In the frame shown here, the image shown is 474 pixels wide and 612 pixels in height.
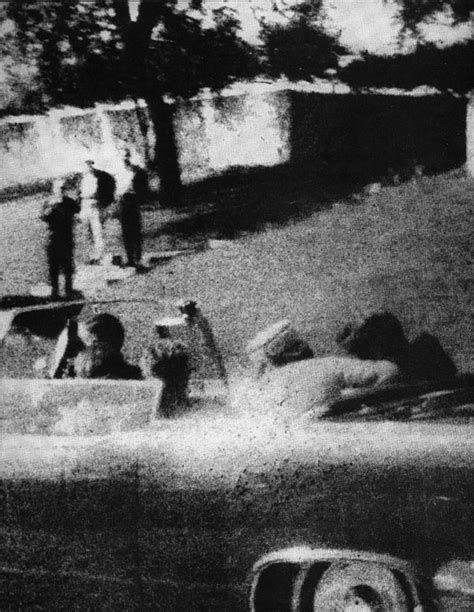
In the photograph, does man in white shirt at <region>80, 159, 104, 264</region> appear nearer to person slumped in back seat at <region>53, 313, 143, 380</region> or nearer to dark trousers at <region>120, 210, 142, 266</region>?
dark trousers at <region>120, 210, 142, 266</region>

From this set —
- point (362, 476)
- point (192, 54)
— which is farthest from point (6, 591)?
point (192, 54)

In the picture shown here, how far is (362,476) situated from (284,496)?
0.31m

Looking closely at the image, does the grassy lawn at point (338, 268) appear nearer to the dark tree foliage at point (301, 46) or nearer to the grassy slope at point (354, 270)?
the grassy slope at point (354, 270)

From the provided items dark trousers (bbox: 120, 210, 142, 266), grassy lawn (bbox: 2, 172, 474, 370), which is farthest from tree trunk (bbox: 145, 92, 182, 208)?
grassy lawn (bbox: 2, 172, 474, 370)

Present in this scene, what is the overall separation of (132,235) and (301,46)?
44.1 inches

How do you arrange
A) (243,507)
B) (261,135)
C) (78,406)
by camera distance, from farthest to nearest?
(261,135) → (78,406) → (243,507)

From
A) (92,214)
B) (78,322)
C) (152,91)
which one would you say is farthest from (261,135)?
(78,322)

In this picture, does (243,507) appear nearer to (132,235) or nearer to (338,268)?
(338,268)

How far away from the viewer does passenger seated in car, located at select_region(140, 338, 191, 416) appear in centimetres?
225

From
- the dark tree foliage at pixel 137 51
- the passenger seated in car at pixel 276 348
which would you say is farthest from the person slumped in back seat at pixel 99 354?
the dark tree foliage at pixel 137 51

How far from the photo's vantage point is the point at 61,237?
2.43m

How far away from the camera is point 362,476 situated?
2.02m

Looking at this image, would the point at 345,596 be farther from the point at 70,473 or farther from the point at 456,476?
the point at 70,473

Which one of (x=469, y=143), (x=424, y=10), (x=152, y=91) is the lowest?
(x=469, y=143)
